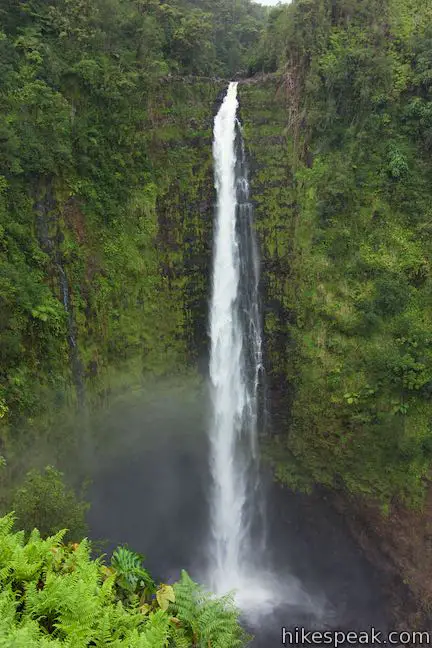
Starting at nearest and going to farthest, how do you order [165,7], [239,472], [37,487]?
[37,487]
[239,472]
[165,7]

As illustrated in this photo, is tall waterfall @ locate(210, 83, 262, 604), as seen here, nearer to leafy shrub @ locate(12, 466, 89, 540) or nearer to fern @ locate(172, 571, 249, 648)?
leafy shrub @ locate(12, 466, 89, 540)

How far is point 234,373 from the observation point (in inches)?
757

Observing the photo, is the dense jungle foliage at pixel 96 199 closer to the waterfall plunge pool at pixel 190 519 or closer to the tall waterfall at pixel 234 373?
the tall waterfall at pixel 234 373

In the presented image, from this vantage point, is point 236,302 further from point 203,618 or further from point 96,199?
point 203,618

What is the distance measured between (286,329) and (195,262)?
458cm

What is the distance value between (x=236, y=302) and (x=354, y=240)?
5097mm

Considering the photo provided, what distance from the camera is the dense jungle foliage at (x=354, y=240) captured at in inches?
658

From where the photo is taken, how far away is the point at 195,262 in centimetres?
1967

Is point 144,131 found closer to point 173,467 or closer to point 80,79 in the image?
point 80,79

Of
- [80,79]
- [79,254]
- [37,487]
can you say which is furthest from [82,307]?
[80,79]

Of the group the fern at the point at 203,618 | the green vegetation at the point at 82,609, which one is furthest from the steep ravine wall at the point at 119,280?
the fern at the point at 203,618

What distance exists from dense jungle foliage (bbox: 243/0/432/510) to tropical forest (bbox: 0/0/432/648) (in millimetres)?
85

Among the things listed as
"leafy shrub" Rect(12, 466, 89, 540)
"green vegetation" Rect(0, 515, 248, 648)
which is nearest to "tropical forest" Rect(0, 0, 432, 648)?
"leafy shrub" Rect(12, 466, 89, 540)

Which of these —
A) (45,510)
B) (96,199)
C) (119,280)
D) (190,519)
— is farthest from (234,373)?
(45,510)
